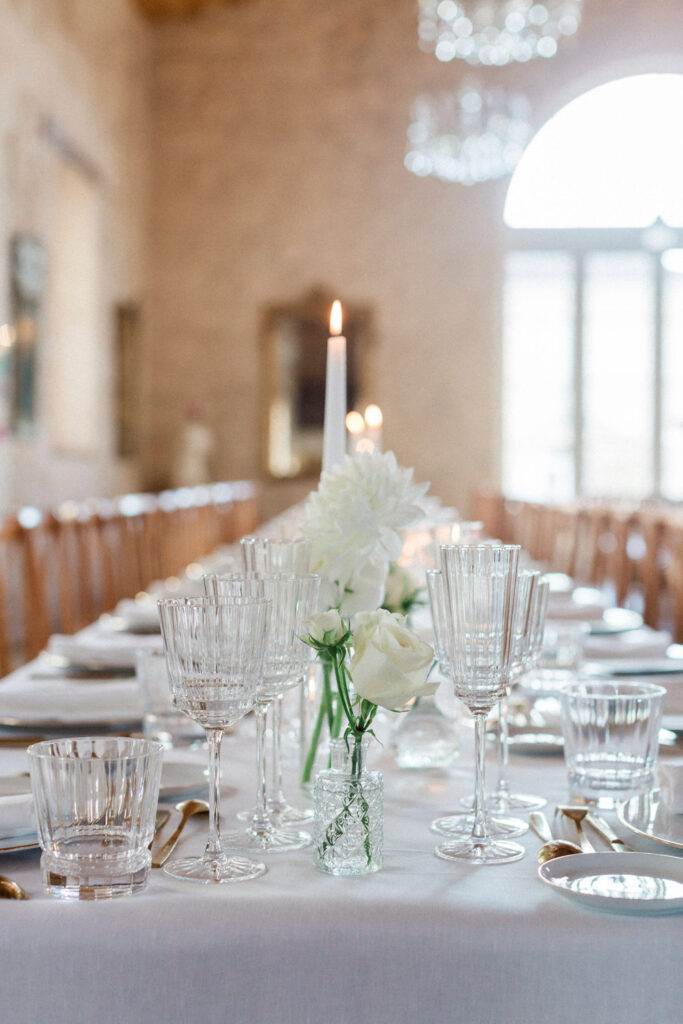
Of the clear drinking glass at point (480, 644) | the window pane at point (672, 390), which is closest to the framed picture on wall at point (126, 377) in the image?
the window pane at point (672, 390)

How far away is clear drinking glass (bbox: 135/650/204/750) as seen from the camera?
1.32 metres

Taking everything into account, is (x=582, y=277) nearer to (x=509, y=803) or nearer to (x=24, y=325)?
(x=24, y=325)

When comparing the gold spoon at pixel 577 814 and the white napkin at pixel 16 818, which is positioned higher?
the white napkin at pixel 16 818

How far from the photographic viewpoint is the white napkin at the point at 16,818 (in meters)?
0.93

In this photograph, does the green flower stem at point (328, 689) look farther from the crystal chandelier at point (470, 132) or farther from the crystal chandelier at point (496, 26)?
the crystal chandelier at point (470, 132)

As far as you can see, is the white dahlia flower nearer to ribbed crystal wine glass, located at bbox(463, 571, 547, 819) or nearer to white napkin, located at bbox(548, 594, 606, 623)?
ribbed crystal wine glass, located at bbox(463, 571, 547, 819)

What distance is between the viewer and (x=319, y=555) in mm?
1020

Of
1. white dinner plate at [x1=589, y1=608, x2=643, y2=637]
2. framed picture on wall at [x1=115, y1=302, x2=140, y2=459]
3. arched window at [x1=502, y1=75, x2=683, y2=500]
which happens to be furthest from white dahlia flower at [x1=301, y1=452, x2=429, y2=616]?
arched window at [x1=502, y1=75, x2=683, y2=500]

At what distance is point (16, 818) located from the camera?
3.07 feet

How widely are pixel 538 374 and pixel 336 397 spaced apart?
10.2 meters

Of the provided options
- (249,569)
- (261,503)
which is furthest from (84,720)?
(261,503)

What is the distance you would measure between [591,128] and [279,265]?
10.8ft

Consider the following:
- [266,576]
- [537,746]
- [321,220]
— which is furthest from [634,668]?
[321,220]

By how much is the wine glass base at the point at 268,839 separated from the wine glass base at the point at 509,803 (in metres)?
0.19
